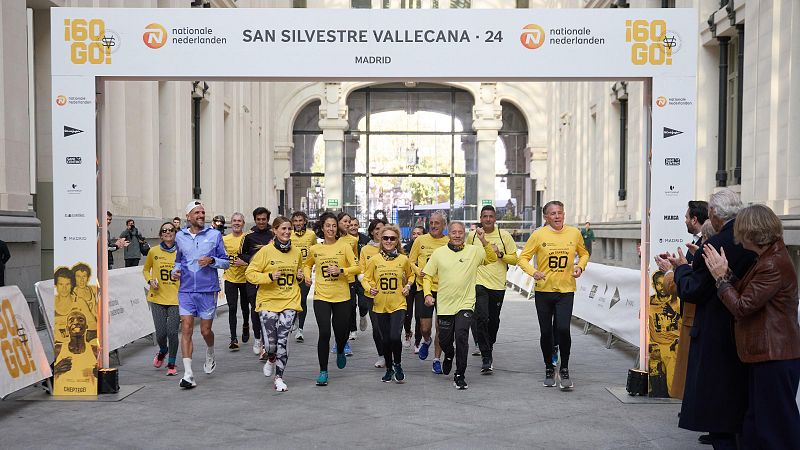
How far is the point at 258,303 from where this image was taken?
358 inches

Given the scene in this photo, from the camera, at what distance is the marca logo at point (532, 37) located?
8.63 m

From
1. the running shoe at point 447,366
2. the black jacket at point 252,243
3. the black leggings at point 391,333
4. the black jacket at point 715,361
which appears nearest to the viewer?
the black jacket at point 715,361

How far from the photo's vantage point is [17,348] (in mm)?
8148

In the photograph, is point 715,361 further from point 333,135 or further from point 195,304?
point 333,135

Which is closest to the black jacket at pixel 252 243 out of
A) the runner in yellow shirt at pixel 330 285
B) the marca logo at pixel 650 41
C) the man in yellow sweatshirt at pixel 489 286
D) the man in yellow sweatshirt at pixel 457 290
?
the runner in yellow shirt at pixel 330 285

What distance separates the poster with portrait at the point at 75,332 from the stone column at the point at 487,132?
3790cm

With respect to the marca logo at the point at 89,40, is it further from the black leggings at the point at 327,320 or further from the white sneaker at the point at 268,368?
the white sneaker at the point at 268,368

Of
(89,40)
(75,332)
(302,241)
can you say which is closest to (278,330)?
(75,332)

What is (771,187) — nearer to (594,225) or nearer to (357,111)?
(594,225)

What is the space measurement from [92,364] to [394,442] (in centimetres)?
372

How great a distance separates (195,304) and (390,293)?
2.17 metres

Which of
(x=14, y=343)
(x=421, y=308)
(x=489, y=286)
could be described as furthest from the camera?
(x=421, y=308)

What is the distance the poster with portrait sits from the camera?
8656 millimetres

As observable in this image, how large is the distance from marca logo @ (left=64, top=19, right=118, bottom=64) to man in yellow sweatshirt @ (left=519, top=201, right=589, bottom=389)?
4.82m
